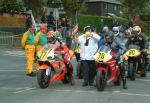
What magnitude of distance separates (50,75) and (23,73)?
4.41m

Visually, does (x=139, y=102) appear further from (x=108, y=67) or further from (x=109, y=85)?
(x=109, y=85)

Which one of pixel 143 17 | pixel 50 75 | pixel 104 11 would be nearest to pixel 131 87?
pixel 50 75

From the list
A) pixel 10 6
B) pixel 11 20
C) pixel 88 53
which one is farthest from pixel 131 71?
pixel 11 20

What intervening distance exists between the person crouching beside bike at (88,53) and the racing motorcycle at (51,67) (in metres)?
0.53

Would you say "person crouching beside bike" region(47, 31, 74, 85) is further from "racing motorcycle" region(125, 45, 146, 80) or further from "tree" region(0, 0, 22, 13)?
"tree" region(0, 0, 22, 13)

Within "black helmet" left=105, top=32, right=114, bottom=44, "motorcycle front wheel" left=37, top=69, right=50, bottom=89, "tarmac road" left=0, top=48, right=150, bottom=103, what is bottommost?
"tarmac road" left=0, top=48, right=150, bottom=103

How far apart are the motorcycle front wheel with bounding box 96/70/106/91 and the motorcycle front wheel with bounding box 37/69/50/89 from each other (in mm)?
1473

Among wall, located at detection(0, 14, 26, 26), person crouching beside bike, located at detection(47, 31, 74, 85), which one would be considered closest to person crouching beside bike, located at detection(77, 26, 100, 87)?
person crouching beside bike, located at detection(47, 31, 74, 85)

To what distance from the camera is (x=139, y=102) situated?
12.6 meters

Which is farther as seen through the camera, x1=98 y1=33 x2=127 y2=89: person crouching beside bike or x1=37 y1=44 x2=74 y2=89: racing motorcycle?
x1=98 y1=33 x2=127 y2=89: person crouching beside bike

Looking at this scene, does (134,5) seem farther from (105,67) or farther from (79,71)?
(105,67)

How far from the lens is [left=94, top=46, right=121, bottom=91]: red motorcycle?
46.9ft

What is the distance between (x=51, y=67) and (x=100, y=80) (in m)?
1.62

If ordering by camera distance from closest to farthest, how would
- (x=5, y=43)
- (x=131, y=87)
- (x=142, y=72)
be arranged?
1. (x=131, y=87)
2. (x=142, y=72)
3. (x=5, y=43)
